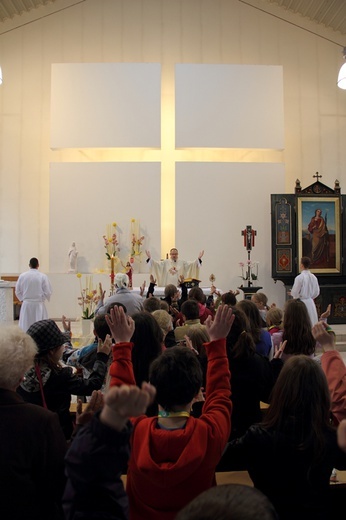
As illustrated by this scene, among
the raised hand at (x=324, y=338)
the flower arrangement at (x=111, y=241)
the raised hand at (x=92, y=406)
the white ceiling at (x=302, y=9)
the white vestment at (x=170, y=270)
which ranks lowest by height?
the raised hand at (x=92, y=406)

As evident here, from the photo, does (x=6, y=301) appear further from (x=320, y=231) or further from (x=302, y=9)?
(x=302, y=9)

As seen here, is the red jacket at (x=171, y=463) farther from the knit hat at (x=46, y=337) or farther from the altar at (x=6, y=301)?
the altar at (x=6, y=301)

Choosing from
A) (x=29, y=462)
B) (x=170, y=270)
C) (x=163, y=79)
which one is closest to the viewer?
(x=29, y=462)

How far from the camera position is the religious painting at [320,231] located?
42.4 ft

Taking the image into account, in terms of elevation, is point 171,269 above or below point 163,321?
above

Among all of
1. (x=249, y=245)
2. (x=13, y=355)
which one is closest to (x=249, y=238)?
(x=249, y=245)

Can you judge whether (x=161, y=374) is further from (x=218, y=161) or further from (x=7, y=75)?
(x=7, y=75)

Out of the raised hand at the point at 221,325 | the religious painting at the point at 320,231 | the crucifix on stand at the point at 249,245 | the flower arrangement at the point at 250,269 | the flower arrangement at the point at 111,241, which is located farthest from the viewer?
the flower arrangement at the point at 250,269

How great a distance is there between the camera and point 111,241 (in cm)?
1345

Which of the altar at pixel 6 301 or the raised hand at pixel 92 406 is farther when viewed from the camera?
the altar at pixel 6 301

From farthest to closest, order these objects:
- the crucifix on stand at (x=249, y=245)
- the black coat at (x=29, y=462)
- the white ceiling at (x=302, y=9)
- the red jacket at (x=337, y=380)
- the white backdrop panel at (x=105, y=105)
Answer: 1. the white ceiling at (x=302, y=9)
2. the white backdrop panel at (x=105, y=105)
3. the crucifix on stand at (x=249, y=245)
4. the red jacket at (x=337, y=380)
5. the black coat at (x=29, y=462)

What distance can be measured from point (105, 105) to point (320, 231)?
657cm

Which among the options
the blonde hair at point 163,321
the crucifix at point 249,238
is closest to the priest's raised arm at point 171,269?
the crucifix at point 249,238

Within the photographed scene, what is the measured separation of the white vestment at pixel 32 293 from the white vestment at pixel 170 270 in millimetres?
2208
